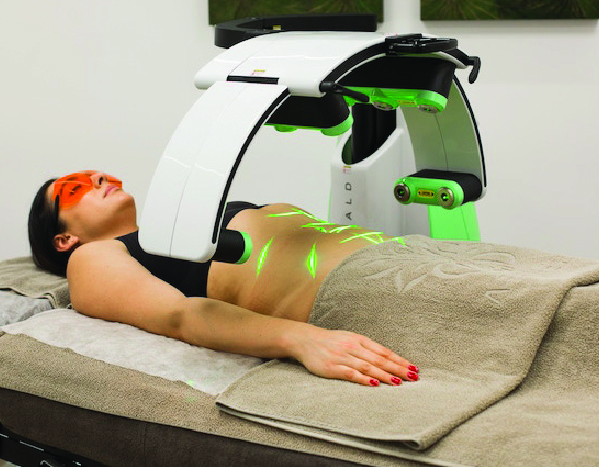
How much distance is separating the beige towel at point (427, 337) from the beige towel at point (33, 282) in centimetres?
73

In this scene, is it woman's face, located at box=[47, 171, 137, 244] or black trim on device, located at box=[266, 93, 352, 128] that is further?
woman's face, located at box=[47, 171, 137, 244]

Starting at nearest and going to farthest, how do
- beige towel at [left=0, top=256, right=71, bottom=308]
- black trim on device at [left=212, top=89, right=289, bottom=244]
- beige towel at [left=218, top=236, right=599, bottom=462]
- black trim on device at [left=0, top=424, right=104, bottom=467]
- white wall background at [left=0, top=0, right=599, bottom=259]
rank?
beige towel at [left=218, top=236, right=599, bottom=462]
black trim on device at [left=212, top=89, right=289, bottom=244]
black trim on device at [left=0, top=424, right=104, bottom=467]
beige towel at [left=0, top=256, right=71, bottom=308]
white wall background at [left=0, top=0, right=599, bottom=259]

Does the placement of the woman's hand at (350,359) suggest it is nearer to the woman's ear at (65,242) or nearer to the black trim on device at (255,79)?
the black trim on device at (255,79)

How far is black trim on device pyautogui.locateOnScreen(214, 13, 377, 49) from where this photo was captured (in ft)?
5.85

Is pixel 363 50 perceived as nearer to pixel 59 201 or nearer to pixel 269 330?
pixel 269 330

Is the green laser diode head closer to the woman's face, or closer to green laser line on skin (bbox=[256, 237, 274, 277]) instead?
green laser line on skin (bbox=[256, 237, 274, 277])

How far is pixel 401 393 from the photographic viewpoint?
53.2 inches

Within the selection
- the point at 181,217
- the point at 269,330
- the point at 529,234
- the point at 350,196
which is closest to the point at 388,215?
the point at 350,196

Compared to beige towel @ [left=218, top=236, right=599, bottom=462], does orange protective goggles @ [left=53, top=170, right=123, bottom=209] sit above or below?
above

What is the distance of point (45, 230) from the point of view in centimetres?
211

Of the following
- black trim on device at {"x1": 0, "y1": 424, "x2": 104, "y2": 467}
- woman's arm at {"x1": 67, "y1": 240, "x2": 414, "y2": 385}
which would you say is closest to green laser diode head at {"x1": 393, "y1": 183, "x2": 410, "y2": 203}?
woman's arm at {"x1": 67, "y1": 240, "x2": 414, "y2": 385}

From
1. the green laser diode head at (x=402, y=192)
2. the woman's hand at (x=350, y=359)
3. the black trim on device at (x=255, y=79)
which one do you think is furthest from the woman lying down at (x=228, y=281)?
the black trim on device at (x=255, y=79)

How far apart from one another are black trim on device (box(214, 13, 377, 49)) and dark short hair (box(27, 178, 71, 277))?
2.05 feet

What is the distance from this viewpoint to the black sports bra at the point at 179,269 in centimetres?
188
